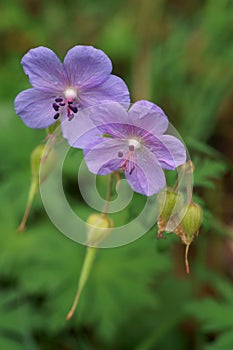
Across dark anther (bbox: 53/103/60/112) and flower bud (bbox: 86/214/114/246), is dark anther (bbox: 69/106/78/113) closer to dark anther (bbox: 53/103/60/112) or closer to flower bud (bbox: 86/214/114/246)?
dark anther (bbox: 53/103/60/112)

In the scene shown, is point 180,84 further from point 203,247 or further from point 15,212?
point 15,212

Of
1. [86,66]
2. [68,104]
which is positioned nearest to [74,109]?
[68,104]

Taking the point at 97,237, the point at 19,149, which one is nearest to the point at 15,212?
the point at 19,149

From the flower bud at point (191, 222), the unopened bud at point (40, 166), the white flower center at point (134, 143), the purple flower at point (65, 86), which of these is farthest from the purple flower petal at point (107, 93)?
the flower bud at point (191, 222)

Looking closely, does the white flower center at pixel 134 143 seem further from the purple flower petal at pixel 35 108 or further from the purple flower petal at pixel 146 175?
the purple flower petal at pixel 35 108

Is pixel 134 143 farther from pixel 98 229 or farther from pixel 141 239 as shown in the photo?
pixel 141 239

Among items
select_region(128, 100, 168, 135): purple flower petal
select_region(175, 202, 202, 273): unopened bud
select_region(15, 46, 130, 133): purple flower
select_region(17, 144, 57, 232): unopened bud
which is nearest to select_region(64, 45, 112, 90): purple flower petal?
select_region(15, 46, 130, 133): purple flower
